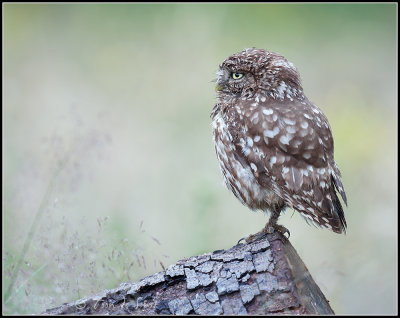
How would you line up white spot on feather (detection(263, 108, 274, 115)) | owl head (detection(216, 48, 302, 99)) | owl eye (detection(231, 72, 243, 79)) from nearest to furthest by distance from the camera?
white spot on feather (detection(263, 108, 274, 115)) < owl head (detection(216, 48, 302, 99)) < owl eye (detection(231, 72, 243, 79))

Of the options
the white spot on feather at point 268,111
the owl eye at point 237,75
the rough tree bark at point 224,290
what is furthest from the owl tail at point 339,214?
the owl eye at point 237,75

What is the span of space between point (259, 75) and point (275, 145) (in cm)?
52

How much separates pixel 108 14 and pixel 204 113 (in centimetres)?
254

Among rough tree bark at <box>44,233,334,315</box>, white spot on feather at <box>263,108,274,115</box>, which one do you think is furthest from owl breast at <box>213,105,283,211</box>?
rough tree bark at <box>44,233,334,315</box>

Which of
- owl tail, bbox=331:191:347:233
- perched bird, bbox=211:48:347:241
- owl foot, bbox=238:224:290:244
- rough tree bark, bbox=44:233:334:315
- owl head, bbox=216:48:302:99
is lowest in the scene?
rough tree bark, bbox=44:233:334:315

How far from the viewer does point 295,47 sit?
7777mm

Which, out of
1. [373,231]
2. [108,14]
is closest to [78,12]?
[108,14]

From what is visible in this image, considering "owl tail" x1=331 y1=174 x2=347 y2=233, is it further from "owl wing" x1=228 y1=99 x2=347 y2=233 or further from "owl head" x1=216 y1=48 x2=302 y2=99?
"owl head" x1=216 y1=48 x2=302 y2=99

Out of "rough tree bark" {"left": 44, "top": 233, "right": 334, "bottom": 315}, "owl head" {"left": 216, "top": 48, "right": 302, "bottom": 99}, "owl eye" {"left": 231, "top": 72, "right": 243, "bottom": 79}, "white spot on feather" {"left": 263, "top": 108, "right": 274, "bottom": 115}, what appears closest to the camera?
"rough tree bark" {"left": 44, "top": 233, "right": 334, "bottom": 315}

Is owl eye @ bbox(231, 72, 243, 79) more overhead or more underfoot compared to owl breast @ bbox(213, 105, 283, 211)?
more overhead

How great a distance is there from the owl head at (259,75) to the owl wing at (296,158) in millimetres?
206

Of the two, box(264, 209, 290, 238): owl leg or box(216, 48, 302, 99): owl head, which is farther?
box(216, 48, 302, 99): owl head

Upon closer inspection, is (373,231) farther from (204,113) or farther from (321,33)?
(321,33)

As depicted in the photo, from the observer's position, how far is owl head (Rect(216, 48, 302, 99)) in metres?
3.74
